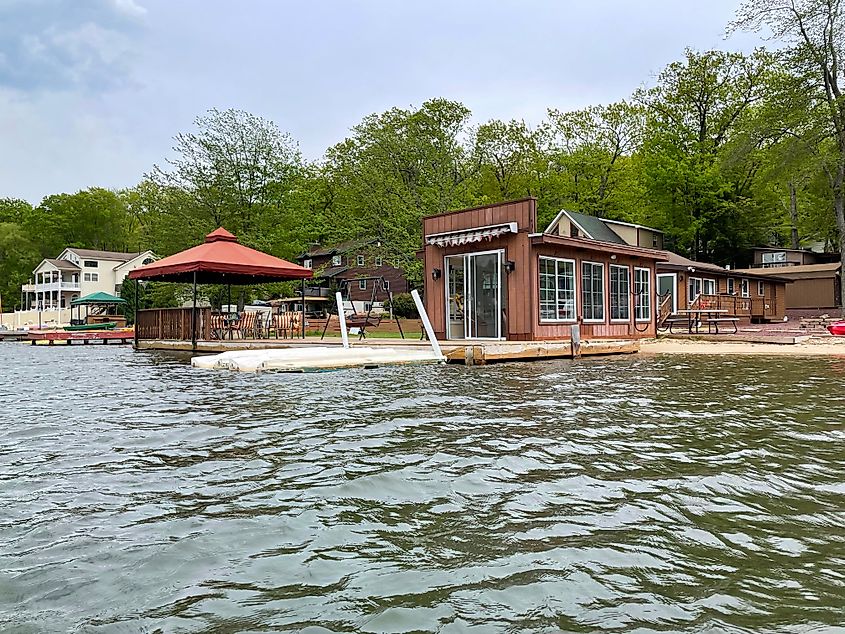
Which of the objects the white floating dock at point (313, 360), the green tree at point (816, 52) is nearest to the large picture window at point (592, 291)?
the white floating dock at point (313, 360)

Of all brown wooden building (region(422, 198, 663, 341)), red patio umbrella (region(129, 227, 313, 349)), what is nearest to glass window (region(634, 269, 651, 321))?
brown wooden building (region(422, 198, 663, 341))

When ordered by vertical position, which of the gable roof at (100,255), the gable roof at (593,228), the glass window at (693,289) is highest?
the gable roof at (100,255)

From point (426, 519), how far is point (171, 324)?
50.2ft

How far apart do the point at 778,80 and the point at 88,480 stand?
28291mm

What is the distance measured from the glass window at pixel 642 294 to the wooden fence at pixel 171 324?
37.7 ft

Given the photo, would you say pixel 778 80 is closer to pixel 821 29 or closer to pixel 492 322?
pixel 821 29

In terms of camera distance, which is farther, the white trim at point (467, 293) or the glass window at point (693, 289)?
the glass window at point (693, 289)

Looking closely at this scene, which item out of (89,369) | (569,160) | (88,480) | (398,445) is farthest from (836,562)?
(569,160)

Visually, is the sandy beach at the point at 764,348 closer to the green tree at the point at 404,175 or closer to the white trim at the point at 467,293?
the white trim at the point at 467,293

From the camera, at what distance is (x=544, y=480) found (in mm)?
3393

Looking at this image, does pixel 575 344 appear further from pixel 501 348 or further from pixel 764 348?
pixel 764 348

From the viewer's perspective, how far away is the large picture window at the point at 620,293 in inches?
635

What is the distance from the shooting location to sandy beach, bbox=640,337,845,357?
1248 centimetres

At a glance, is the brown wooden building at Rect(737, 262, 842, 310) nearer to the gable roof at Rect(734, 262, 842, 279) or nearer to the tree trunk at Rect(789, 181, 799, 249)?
the gable roof at Rect(734, 262, 842, 279)
